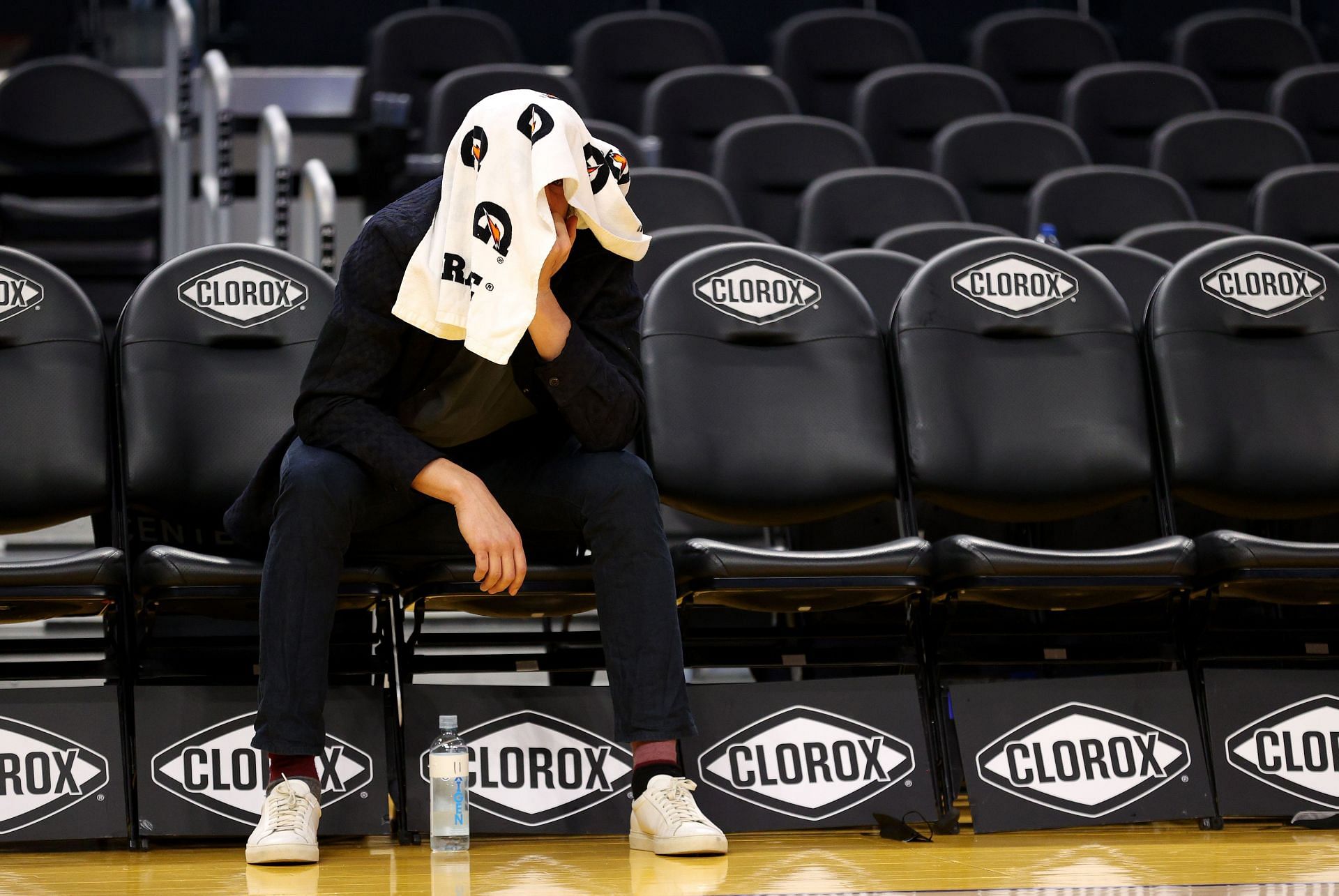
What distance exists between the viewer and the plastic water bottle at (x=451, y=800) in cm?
221

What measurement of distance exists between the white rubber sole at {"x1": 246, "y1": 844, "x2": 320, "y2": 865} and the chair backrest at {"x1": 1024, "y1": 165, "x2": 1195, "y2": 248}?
10.6 ft

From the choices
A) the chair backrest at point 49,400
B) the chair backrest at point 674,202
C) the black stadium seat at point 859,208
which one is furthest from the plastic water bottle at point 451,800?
the black stadium seat at point 859,208

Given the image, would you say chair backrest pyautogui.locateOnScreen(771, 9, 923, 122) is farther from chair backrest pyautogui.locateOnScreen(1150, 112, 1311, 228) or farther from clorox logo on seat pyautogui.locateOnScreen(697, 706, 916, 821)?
clorox logo on seat pyautogui.locateOnScreen(697, 706, 916, 821)

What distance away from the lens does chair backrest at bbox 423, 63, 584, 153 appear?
5012 millimetres

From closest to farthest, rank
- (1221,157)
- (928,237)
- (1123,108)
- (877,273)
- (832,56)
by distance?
(877,273), (928,237), (1221,157), (1123,108), (832,56)

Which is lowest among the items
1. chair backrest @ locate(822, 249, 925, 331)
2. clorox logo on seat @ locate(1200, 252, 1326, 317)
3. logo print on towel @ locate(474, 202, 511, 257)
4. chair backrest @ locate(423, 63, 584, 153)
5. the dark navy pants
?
the dark navy pants

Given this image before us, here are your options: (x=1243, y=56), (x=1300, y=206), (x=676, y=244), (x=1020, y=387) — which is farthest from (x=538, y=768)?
(x=1243, y=56)

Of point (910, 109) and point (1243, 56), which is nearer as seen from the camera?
point (910, 109)

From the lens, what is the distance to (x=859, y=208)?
449 cm

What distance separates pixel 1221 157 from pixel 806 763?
383 cm

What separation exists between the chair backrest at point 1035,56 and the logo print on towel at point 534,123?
4729 mm

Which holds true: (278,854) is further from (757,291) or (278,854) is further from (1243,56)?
(1243,56)

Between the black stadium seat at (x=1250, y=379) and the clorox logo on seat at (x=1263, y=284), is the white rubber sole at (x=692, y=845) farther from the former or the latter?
the clorox logo on seat at (x=1263, y=284)

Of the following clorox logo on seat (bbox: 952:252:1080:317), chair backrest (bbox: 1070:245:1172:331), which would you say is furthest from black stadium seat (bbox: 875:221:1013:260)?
clorox logo on seat (bbox: 952:252:1080:317)
